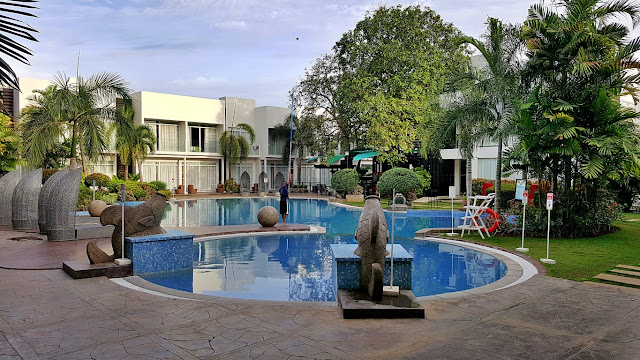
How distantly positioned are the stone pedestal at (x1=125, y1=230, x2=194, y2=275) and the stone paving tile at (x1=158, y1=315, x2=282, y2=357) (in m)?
3.43

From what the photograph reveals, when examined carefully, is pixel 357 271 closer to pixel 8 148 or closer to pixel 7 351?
pixel 7 351

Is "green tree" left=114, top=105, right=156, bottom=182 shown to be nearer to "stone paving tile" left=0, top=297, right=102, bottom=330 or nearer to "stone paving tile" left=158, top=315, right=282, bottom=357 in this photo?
"stone paving tile" left=0, top=297, right=102, bottom=330

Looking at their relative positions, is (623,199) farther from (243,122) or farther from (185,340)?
(243,122)

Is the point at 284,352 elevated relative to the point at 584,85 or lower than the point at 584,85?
lower

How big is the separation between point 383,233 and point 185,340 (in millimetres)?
3133

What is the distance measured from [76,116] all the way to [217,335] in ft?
51.3

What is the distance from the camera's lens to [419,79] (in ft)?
86.7

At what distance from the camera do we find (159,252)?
8.70 m

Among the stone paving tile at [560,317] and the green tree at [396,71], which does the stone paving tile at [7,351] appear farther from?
the green tree at [396,71]

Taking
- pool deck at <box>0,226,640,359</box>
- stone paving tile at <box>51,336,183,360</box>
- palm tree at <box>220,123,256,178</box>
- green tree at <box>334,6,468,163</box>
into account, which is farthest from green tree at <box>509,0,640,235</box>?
palm tree at <box>220,123,256,178</box>

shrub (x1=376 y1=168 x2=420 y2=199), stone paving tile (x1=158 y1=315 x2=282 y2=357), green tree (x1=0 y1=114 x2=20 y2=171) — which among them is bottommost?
stone paving tile (x1=158 y1=315 x2=282 y2=357)

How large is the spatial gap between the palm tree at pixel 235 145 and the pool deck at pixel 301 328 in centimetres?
2972

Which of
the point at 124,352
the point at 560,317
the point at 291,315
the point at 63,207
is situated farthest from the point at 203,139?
the point at 560,317

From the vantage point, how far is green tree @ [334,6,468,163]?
86.6 ft
